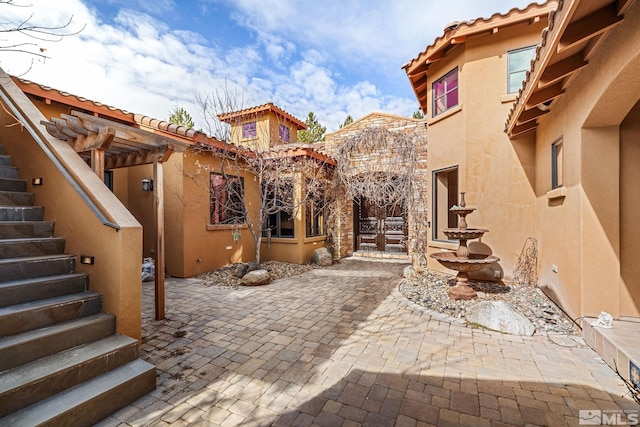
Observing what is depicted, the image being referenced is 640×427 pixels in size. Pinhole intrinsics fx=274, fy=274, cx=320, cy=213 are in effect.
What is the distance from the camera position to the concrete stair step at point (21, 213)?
11.4ft

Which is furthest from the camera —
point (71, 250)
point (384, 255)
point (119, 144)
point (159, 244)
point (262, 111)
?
point (262, 111)

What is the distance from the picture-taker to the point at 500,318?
4141mm

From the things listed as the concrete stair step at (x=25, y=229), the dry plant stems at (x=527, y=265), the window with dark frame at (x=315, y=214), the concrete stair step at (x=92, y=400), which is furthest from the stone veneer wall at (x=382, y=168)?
the concrete stair step at (x=25, y=229)

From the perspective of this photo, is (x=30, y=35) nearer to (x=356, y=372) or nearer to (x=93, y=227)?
(x=93, y=227)

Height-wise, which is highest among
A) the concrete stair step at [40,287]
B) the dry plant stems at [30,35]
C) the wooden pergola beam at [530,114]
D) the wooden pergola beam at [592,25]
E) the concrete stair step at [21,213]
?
the wooden pergola beam at [592,25]

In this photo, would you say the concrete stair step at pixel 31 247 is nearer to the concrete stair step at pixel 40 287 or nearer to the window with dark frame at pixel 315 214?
the concrete stair step at pixel 40 287

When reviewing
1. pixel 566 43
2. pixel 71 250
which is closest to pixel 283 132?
pixel 71 250

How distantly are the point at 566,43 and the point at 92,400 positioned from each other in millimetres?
5660

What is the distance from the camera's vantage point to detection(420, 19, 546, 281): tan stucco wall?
6000mm

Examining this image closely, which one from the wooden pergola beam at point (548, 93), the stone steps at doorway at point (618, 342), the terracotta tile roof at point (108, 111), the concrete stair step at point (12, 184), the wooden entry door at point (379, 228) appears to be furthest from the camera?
the wooden entry door at point (379, 228)

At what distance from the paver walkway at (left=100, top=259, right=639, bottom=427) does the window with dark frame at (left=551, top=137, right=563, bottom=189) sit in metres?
2.70

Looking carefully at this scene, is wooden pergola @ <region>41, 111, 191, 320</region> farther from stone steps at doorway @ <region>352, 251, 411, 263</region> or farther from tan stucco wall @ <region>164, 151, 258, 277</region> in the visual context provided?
stone steps at doorway @ <region>352, 251, 411, 263</region>

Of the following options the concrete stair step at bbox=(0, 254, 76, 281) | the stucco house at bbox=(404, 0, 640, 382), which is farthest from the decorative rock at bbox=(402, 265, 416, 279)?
the concrete stair step at bbox=(0, 254, 76, 281)

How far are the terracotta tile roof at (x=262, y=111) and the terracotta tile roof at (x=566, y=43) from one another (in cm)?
649
